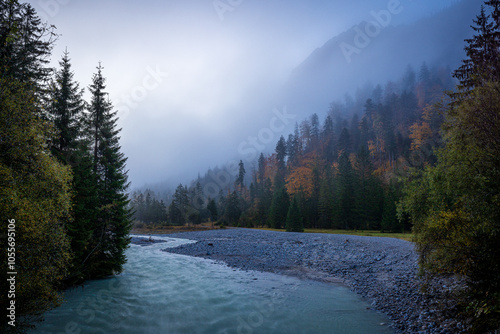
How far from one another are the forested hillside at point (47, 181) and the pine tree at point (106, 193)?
0.07m

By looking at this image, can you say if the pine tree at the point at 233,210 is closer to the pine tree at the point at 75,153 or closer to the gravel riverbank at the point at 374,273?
the gravel riverbank at the point at 374,273

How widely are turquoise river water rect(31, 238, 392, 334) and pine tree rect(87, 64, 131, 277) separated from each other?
149cm

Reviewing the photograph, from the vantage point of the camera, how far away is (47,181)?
31.7 feet

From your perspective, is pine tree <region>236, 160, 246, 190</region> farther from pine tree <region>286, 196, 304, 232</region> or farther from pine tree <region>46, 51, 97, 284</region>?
pine tree <region>46, 51, 97, 284</region>

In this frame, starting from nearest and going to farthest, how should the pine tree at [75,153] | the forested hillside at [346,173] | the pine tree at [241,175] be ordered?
1. the pine tree at [75,153]
2. the forested hillside at [346,173]
3. the pine tree at [241,175]

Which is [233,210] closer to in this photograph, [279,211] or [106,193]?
[279,211]

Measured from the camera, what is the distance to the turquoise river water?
9148mm

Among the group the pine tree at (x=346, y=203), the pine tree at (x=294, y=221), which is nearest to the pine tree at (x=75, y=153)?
the pine tree at (x=294, y=221)

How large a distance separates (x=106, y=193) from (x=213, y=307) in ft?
36.2

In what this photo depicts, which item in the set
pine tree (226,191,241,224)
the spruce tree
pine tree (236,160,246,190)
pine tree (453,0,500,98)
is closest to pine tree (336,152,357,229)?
the spruce tree

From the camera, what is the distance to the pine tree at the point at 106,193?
15773 mm

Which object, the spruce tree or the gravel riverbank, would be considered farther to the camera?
the spruce tree

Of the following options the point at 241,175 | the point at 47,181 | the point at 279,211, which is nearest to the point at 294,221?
the point at 279,211

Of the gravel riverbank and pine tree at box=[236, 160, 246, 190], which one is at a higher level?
pine tree at box=[236, 160, 246, 190]
